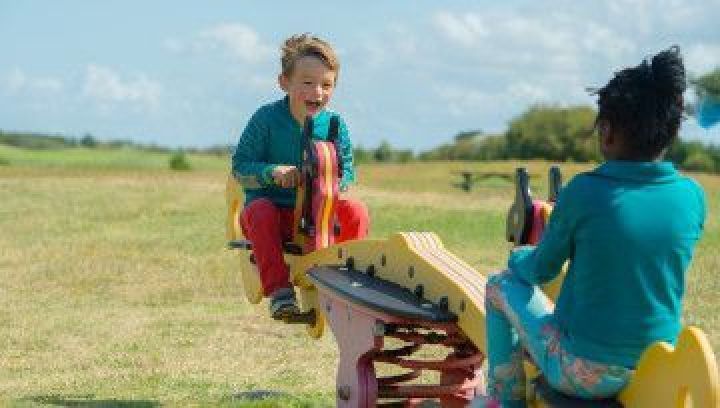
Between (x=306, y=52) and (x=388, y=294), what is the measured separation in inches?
74.4

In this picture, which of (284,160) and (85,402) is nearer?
(284,160)

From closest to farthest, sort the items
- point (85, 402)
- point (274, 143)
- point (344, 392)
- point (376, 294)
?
point (376, 294)
point (344, 392)
point (274, 143)
point (85, 402)

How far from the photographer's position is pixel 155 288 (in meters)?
14.9

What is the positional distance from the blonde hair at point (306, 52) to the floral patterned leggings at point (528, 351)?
9.17 feet

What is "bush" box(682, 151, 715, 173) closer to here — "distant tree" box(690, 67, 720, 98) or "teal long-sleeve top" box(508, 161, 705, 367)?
"distant tree" box(690, 67, 720, 98)

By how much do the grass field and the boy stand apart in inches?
36.2

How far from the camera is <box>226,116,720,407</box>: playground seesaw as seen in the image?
5816mm

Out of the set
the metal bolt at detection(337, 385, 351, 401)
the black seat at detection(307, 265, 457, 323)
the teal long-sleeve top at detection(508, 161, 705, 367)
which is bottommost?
the metal bolt at detection(337, 385, 351, 401)

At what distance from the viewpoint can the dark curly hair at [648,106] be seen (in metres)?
4.38

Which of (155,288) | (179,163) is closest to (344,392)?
(155,288)

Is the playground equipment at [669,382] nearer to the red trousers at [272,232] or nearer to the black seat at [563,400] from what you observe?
the black seat at [563,400]

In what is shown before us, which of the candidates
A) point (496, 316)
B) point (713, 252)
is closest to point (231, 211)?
point (496, 316)

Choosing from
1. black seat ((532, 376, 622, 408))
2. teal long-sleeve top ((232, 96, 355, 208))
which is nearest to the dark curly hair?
black seat ((532, 376, 622, 408))

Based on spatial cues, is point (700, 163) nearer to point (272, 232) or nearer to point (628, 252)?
point (272, 232)
